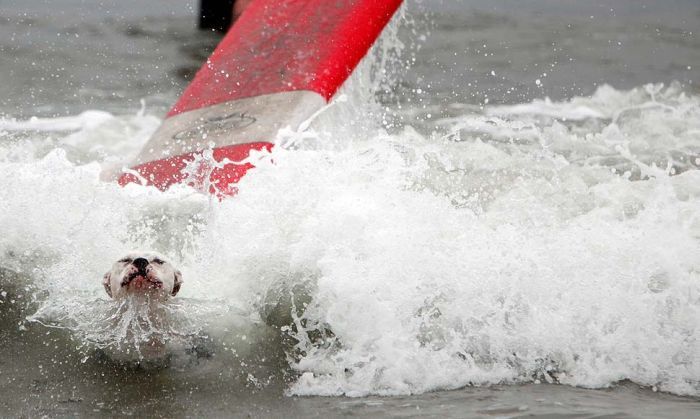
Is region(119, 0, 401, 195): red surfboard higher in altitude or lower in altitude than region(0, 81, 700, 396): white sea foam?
higher

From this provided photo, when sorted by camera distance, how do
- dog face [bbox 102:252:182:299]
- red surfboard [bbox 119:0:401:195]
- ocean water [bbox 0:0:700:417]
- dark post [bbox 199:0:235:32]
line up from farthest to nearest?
dark post [bbox 199:0:235:32] → red surfboard [bbox 119:0:401:195] → dog face [bbox 102:252:182:299] → ocean water [bbox 0:0:700:417]

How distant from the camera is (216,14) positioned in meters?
9.81

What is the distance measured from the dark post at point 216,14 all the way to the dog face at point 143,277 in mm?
6801

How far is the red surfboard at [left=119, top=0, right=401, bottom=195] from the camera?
478cm

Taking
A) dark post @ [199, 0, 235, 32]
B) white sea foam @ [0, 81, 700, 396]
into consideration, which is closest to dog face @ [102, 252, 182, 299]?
white sea foam @ [0, 81, 700, 396]

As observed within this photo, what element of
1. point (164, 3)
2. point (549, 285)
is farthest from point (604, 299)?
point (164, 3)

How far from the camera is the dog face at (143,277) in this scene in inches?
116

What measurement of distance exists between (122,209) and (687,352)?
7.48 ft

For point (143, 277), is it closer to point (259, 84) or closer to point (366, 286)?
point (366, 286)

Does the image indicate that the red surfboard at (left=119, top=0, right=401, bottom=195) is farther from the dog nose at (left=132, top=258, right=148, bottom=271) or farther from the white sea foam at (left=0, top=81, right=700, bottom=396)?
the dog nose at (left=132, top=258, right=148, bottom=271)

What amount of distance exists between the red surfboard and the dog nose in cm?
140

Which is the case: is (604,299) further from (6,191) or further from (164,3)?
(164,3)

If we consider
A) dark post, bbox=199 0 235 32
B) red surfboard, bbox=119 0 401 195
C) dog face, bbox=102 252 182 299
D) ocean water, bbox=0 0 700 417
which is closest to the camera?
ocean water, bbox=0 0 700 417

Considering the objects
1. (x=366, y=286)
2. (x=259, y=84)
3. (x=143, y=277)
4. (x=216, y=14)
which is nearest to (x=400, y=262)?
(x=366, y=286)
